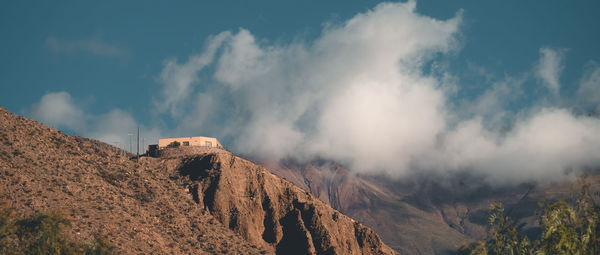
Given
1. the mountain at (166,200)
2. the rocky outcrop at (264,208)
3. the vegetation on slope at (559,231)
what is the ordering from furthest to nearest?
1. the rocky outcrop at (264,208)
2. the mountain at (166,200)
3. the vegetation on slope at (559,231)

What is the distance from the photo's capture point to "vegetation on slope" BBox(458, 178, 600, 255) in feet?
81.6

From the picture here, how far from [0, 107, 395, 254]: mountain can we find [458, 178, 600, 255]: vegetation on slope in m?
47.6

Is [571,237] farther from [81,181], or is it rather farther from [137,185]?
[137,185]

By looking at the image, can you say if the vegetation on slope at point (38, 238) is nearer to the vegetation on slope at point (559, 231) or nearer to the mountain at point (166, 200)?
the mountain at point (166, 200)

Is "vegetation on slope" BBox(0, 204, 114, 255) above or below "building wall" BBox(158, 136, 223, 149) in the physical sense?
below

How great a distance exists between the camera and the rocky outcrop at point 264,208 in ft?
303

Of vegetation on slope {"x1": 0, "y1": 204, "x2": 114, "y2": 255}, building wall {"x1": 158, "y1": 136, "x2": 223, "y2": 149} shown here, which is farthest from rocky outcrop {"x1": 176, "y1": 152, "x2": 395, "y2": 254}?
vegetation on slope {"x1": 0, "y1": 204, "x2": 114, "y2": 255}

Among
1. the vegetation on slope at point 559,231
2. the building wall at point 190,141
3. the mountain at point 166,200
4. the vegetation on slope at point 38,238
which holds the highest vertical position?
the building wall at point 190,141

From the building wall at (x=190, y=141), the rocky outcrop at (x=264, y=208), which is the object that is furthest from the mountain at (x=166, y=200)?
the building wall at (x=190, y=141)

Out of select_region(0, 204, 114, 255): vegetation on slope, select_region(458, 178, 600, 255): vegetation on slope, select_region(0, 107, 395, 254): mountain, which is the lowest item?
select_region(458, 178, 600, 255): vegetation on slope

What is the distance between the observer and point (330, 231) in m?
102

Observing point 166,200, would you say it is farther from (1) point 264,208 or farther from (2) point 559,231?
(2) point 559,231

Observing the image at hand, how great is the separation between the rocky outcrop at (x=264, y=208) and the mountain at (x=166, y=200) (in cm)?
18

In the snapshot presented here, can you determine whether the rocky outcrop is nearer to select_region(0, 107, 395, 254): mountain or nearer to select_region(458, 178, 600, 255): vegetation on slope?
select_region(0, 107, 395, 254): mountain
